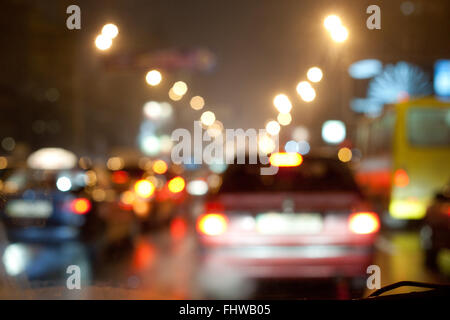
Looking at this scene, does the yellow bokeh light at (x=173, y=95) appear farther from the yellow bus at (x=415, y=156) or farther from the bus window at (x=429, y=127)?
the bus window at (x=429, y=127)

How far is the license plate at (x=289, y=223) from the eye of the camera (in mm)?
7930

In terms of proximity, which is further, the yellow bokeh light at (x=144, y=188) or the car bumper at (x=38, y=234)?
the yellow bokeh light at (x=144, y=188)

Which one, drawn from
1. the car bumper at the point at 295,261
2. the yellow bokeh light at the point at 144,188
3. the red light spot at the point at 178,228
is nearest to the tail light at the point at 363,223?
the car bumper at the point at 295,261

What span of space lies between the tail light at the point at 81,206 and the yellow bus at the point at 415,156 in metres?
8.49

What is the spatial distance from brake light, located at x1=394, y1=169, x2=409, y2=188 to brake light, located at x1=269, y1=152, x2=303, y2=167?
34.0 ft

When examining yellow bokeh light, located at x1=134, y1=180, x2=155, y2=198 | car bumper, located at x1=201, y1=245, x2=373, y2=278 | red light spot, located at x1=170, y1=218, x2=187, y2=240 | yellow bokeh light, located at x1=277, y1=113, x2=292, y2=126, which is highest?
yellow bokeh light, located at x1=277, y1=113, x2=292, y2=126

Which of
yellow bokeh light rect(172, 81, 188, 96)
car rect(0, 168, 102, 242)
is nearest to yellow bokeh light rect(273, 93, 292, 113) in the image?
yellow bokeh light rect(172, 81, 188, 96)

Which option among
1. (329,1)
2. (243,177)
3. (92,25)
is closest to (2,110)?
(92,25)

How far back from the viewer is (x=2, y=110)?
3509 centimetres

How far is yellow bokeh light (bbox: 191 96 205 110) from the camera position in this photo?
83.8 m

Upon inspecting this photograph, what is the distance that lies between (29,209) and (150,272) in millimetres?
2223

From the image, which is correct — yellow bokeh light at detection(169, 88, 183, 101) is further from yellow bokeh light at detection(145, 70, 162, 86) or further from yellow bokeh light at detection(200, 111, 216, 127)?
yellow bokeh light at detection(145, 70, 162, 86)

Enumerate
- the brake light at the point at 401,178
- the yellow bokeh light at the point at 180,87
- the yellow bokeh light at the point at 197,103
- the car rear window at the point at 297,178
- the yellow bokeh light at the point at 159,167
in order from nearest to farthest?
1. the car rear window at the point at 297,178
2. the brake light at the point at 401,178
3. the yellow bokeh light at the point at 159,167
4. the yellow bokeh light at the point at 180,87
5. the yellow bokeh light at the point at 197,103
